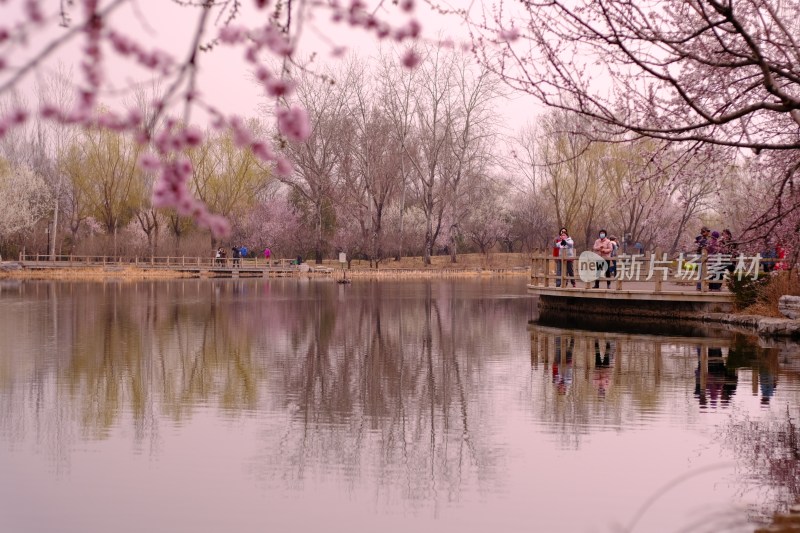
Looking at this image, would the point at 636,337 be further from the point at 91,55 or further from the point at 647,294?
the point at 91,55

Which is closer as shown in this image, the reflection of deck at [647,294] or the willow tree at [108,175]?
the reflection of deck at [647,294]

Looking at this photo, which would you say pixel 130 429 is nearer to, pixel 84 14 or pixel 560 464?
pixel 560 464

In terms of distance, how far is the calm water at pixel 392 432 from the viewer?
319 inches

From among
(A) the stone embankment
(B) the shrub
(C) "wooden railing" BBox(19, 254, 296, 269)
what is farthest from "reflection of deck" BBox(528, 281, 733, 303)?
(C) "wooden railing" BBox(19, 254, 296, 269)

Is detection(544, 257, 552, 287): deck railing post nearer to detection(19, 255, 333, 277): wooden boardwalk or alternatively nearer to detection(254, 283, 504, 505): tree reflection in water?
detection(254, 283, 504, 505): tree reflection in water

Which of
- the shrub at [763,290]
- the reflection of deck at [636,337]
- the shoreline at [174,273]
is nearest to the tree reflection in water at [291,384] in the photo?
the reflection of deck at [636,337]

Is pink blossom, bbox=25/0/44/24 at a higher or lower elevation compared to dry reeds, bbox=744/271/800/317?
higher

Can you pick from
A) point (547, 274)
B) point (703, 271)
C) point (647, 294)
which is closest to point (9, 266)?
point (547, 274)

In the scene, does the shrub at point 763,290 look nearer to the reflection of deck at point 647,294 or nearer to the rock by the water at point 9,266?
the reflection of deck at point 647,294

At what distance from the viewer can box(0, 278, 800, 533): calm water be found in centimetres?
810

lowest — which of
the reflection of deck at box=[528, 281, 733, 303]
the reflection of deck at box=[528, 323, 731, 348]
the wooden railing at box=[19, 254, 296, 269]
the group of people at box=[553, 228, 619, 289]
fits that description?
the reflection of deck at box=[528, 323, 731, 348]

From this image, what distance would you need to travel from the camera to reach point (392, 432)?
37.0ft

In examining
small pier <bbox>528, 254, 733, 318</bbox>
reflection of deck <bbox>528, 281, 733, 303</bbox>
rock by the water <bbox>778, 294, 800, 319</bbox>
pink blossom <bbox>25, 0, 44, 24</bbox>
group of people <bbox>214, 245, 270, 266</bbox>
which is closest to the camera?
pink blossom <bbox>25, 0, 44, 24</bbox>

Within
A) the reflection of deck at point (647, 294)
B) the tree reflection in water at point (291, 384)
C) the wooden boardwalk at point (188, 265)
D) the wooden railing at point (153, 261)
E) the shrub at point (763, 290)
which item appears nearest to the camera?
the tree reflection in water at point (291, 384)
